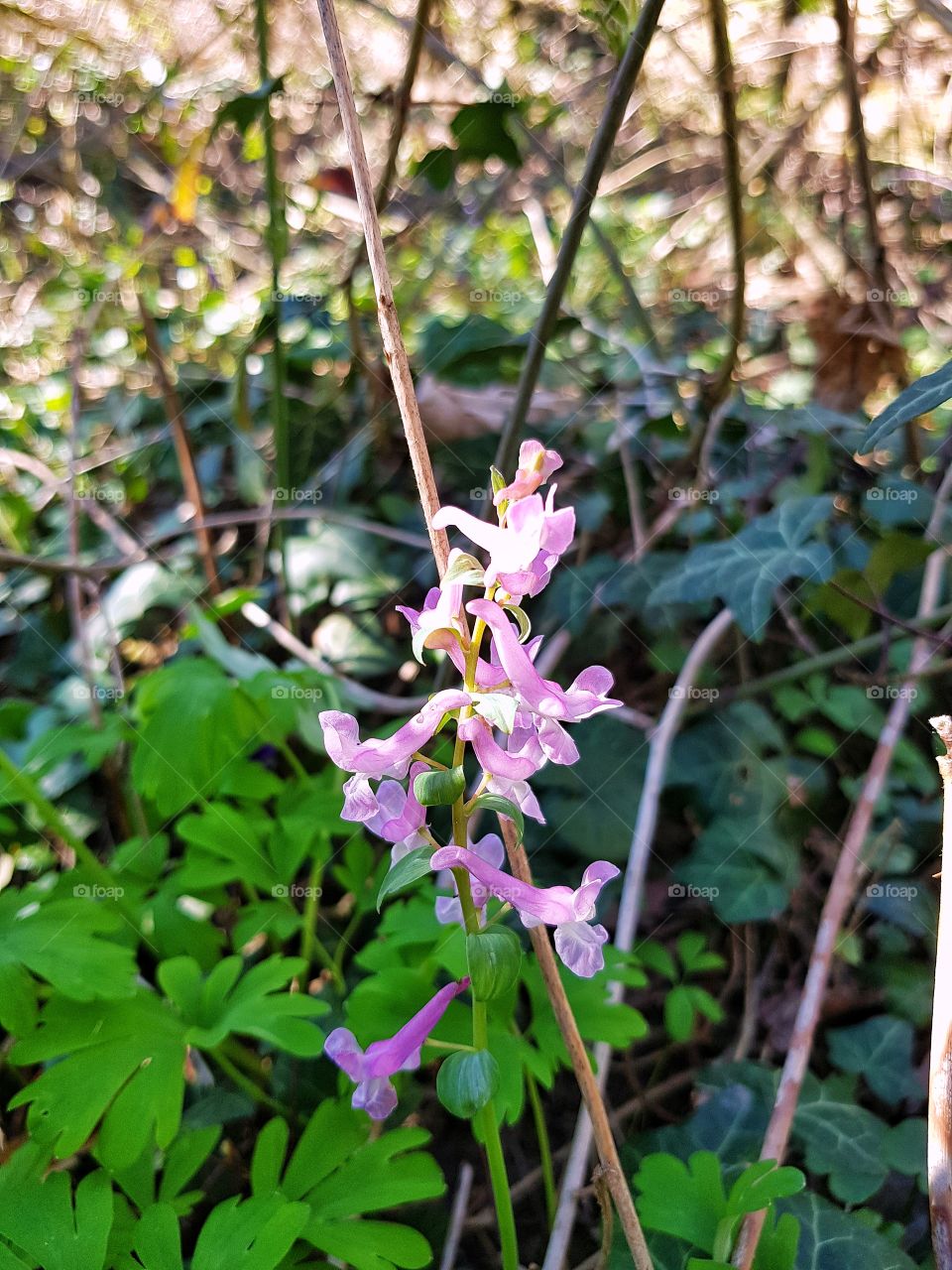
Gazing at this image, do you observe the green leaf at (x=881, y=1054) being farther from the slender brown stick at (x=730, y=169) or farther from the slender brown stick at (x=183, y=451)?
the slender brown stick at (x=183, y=451)

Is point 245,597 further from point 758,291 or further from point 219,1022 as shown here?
point 758,291

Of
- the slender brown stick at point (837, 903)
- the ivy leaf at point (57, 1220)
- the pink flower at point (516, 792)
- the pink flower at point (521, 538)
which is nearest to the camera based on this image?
the pink flower at point (521, 538)

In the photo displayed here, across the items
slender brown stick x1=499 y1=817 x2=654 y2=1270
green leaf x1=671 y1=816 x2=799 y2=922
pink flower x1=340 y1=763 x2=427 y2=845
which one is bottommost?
green leaf x1=671 y1=816 x2=799 y2=922

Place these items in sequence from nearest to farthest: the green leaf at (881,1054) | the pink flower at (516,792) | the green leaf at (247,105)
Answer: the pink flower at (516,792), the green leaf at (881,1054), the green leaf at (247,105)

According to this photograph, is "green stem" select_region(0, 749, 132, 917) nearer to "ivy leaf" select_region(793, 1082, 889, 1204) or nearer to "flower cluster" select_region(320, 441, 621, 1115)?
"flower cluster" select_region(320, 441, 621, 1115)

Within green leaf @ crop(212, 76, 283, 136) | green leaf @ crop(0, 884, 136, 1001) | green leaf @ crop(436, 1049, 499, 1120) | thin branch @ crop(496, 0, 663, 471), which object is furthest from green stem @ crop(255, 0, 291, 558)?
green leaf @ crop(436, 1049, 499, 1120)

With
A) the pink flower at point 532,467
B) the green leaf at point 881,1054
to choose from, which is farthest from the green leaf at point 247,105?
the green leaf at point 881,1054

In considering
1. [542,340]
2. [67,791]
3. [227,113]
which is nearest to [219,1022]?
[67,791]
